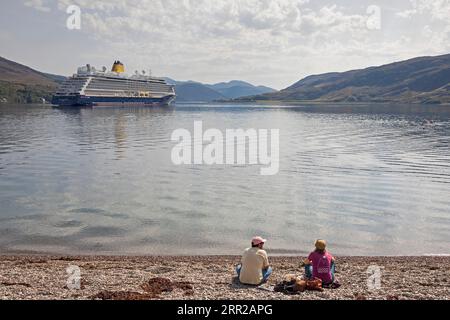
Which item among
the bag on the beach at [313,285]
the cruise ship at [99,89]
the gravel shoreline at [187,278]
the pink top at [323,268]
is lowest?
the gravel shoreline at [187,278]

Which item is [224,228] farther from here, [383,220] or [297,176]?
[297,176]

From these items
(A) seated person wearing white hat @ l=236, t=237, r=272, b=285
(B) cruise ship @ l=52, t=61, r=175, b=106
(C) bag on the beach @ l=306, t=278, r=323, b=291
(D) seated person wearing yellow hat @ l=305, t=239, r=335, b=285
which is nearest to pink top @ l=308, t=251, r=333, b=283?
(D) seated person wearing yellow hat @ l=305, t=239, r=335, b=285

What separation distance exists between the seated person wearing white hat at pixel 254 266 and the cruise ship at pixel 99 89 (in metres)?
164

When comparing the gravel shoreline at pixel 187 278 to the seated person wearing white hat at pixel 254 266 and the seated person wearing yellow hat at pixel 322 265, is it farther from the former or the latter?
the seated person wearing yellow hat at pixel 322 265

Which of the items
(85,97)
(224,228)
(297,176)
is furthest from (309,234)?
(85,97)

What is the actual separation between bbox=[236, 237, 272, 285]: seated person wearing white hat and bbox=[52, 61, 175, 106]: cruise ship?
163754mm

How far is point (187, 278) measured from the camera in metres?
14.6

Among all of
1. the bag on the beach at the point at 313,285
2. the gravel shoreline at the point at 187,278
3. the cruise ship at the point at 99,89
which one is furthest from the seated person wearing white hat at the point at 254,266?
the cruise ship at the point at 99,89

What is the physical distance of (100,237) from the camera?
2059 centimetres

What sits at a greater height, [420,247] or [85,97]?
[85,97]

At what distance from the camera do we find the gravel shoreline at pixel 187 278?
494 inches

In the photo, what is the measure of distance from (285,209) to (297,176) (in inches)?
412

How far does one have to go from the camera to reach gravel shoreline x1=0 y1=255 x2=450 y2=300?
1254 centimetres

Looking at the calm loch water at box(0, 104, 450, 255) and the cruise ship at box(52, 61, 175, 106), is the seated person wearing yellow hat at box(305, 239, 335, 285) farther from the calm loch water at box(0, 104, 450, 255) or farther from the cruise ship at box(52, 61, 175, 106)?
the cruise ship at box(52, 61, 175, 106)
